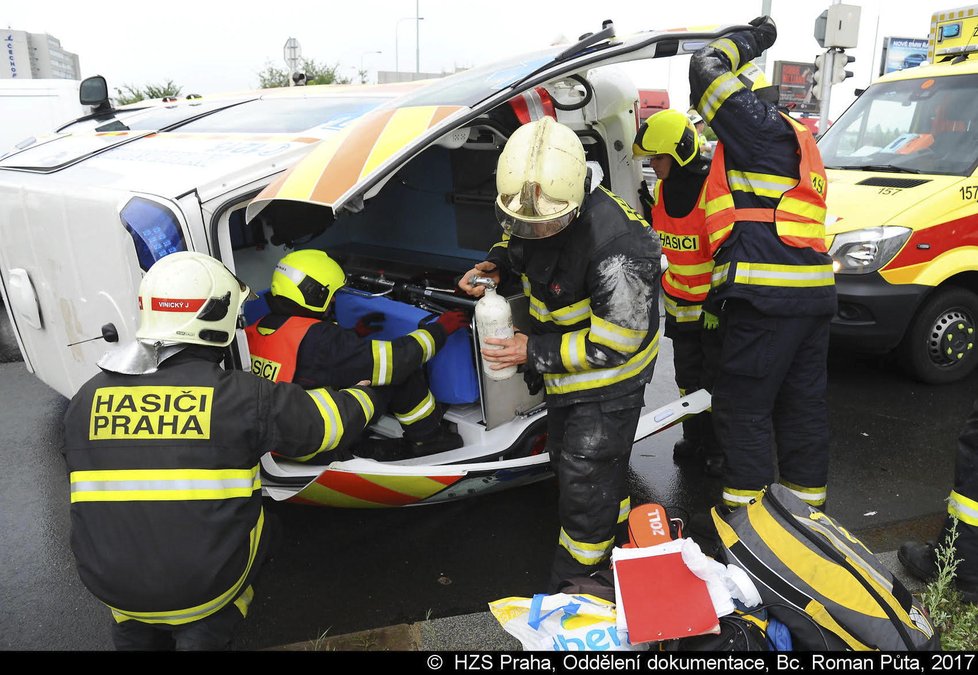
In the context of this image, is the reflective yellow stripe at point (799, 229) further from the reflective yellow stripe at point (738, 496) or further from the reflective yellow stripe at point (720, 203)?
the reflective yellow stripe at point (738, 496)

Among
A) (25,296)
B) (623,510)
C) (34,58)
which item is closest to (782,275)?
(623,510)

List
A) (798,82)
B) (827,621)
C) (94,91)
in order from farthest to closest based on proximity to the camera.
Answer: (798,82) → (94,91) → (827,621)

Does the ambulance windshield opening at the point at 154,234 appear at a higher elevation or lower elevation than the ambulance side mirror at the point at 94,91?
lower

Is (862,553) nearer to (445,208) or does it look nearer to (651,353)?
(651,353)

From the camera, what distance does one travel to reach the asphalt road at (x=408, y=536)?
2.84 m

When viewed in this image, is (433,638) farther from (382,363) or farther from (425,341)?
(425,341)

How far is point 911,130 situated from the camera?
541 cm

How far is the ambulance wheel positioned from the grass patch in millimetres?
2536

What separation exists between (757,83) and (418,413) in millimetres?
2001

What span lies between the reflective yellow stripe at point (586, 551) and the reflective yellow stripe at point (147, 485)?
127cm

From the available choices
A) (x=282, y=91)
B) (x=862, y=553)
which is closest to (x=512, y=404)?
(x=862, y=553)

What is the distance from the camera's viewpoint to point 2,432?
4.66m

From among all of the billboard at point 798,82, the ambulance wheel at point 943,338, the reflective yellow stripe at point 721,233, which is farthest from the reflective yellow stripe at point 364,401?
the billboard at point 798,82

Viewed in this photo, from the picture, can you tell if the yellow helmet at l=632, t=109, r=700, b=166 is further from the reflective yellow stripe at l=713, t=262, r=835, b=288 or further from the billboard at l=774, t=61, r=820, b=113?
the billboard at l=774, t=61, r=820, b=113
